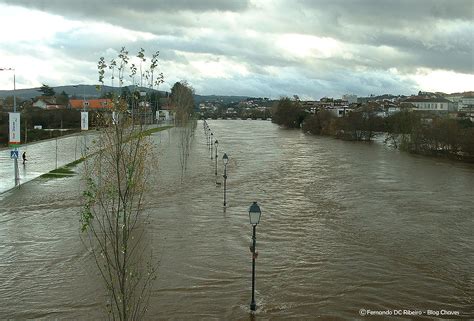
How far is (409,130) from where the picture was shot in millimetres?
67125

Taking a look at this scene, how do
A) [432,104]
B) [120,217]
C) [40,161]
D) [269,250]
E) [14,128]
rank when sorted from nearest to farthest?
[120,217]
[269,250]
[14,128]
[40,161]
[432,104]

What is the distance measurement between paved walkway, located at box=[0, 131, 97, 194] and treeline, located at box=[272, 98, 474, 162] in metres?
40.5

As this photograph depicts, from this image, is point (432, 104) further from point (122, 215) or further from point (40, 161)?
point (122, 215)

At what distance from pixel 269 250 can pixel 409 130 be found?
54.1 metres

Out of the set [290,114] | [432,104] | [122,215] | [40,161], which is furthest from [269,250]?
[432,104]

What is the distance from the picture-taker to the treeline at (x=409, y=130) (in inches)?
2233

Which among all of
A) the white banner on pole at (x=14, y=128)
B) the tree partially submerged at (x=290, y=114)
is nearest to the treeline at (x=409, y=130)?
the tree partially submerged at (x=290, y=114)

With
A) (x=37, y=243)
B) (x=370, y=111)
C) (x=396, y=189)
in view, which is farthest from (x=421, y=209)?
(x=370, y=111)

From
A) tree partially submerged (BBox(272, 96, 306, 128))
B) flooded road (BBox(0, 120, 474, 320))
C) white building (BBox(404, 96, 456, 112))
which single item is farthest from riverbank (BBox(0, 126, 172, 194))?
white building (BBox(404, 96, 456, 112))

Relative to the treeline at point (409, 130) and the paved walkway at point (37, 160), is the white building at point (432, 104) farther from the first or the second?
the paved walkway at point (37, 160)

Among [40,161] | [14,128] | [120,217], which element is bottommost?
[40,161]

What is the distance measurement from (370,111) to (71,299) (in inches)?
3264

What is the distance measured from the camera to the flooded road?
13.7m

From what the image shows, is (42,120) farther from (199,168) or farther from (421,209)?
(421,209)
